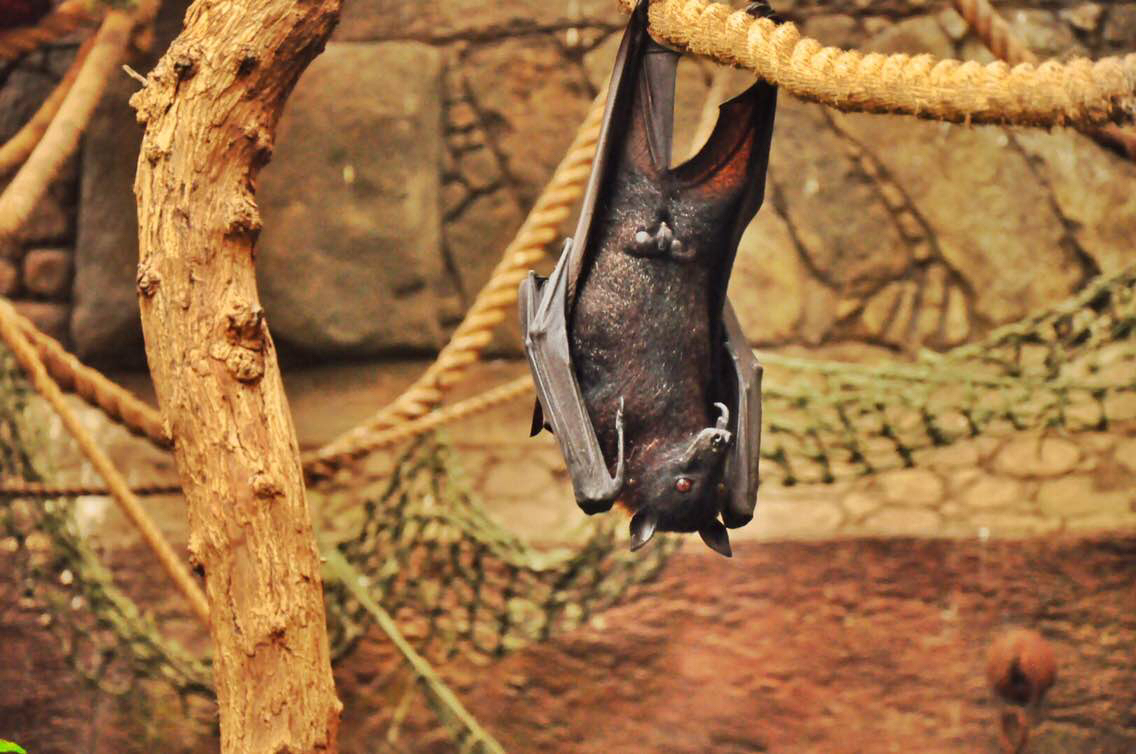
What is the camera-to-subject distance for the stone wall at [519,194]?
3053mm

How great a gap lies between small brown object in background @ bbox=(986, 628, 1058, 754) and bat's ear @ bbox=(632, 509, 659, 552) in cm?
128

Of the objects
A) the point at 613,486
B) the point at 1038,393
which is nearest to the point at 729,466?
the point at 613,486

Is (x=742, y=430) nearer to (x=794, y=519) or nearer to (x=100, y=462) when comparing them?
(x=100, y=462)

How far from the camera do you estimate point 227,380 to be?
4.57 feet

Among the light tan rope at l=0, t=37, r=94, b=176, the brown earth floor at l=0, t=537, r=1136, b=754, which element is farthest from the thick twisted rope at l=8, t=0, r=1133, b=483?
the brown earth floor at l=0, t=537, r=1136, b=754

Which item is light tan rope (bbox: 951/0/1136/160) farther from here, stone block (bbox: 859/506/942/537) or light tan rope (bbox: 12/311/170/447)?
light tan rope (bbox: 12/311/170/447)

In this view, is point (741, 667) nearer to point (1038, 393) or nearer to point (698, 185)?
point (1038, 393)

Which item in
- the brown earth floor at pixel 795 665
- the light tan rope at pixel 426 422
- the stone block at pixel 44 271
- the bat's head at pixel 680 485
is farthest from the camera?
the stone block at pixel 44 271

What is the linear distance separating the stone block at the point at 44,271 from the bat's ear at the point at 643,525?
2.33 m

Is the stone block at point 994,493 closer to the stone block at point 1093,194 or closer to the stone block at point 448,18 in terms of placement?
the stone block at point 1093,194

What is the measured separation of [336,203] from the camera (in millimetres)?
3109

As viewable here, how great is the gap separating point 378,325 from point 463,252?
271mm

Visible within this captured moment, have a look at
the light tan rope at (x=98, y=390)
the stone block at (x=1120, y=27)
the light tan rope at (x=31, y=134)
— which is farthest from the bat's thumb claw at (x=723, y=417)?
the stone block at (x=1120, y=27)

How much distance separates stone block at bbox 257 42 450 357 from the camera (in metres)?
3.09
